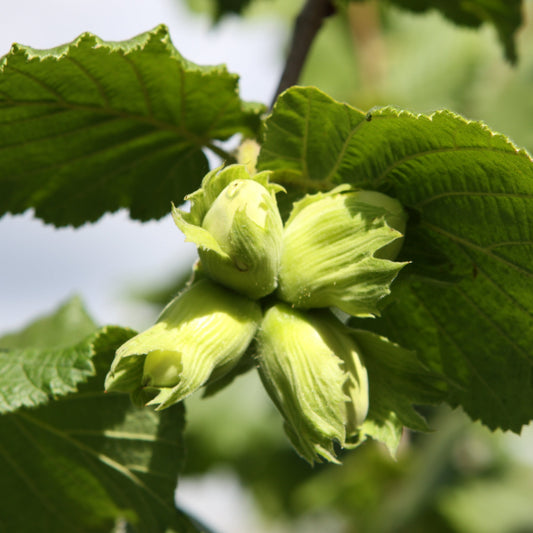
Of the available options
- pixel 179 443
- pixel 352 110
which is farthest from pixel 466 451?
pixel 352 110

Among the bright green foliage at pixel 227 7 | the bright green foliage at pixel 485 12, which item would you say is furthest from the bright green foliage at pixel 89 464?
the bright green foliage at pixel 485 12

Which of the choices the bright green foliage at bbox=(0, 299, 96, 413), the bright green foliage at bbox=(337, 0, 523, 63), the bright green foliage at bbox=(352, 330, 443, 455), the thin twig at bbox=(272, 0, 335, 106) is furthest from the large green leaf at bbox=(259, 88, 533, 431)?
the bright green foliage at bbox=(337, 0, 523, 63)

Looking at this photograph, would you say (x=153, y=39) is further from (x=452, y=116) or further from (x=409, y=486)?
(x=409, y=486)

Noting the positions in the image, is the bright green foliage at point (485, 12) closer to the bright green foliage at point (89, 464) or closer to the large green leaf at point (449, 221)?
the large green leaf at point (449, 221)

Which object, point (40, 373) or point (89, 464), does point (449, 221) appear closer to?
point (40, 373)

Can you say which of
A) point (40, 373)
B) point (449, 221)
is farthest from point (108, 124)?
point (449, 221)

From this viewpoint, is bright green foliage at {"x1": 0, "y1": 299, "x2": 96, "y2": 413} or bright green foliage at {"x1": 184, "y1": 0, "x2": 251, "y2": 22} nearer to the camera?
bright green foliage at {"x1": 0, "y1": 299, "x2": 96, "y2": 413}

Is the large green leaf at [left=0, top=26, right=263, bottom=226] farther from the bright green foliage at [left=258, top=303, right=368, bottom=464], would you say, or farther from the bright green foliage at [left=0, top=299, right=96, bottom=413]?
the bright green foliage at [left=258, top=303, right=368, bottom=464]
